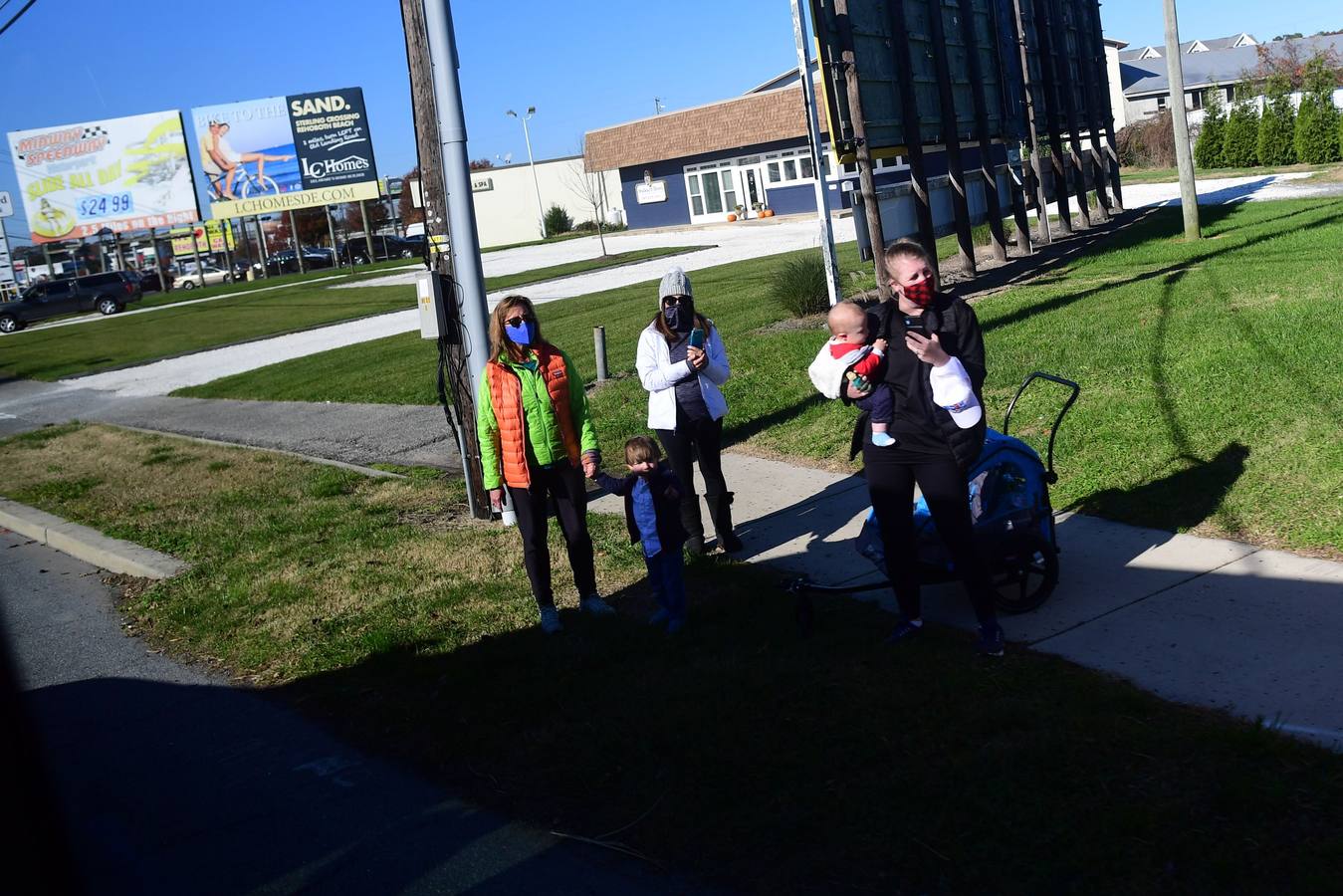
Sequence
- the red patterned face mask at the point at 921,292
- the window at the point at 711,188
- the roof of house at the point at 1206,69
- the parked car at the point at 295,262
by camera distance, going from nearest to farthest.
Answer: the red patterned face mask at the point at 921,292
the window at the point at 711,188
the roof of house at the point at 1206,69
the parked car at the point at 295,262

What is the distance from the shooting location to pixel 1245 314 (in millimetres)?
11383

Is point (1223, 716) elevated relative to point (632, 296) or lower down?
lower down

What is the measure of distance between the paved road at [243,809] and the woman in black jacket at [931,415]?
6.61 feet

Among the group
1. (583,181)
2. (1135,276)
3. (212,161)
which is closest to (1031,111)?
(1135,276)

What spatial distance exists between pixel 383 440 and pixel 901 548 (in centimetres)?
942

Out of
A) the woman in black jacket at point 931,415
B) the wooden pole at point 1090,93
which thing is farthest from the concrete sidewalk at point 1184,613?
the wooden pole at point 1090,93

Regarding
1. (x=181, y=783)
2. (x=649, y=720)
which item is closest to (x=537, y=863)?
(x=649, y=720)

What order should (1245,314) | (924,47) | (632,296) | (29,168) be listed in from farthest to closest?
(29,168)
(632,296)
(924,47)
(1245,314)

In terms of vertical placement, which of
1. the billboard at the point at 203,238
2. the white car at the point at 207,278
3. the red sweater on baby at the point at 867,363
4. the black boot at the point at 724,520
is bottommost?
the black boot at the point at 724,520

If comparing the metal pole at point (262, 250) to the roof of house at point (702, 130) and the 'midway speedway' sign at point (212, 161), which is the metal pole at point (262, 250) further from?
the roof of house at point (702, 130)

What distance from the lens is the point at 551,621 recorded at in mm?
6629

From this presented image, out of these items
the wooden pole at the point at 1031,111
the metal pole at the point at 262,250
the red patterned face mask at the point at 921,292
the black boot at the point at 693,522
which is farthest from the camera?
the metal pole at the point at 262,250

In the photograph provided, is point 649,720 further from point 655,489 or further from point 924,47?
point 924,47

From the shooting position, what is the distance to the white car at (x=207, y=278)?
76188 millimetres
